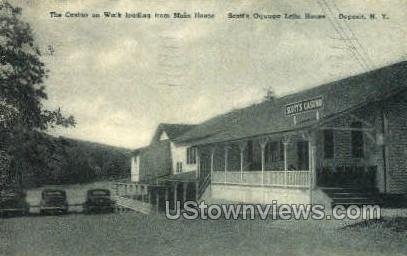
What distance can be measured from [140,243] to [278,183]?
897 cm

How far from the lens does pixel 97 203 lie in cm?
2509

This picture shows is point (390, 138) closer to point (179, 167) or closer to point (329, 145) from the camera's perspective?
point (329, 145)

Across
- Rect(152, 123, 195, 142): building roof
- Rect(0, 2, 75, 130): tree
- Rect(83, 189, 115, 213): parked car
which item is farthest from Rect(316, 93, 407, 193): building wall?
Rect(152, 123, 195, 142): building roof

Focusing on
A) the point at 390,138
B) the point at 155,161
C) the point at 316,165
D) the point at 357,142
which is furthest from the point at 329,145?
the point at 155,161

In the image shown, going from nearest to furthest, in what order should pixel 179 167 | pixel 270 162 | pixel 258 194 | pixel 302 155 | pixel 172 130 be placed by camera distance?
pixel 258 194, pixel 302 155, pixel 270 162, pixel 179 167, pixel 172 130

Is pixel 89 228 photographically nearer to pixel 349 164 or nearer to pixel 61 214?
pixel 61 214

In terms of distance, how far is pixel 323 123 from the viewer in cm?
1800

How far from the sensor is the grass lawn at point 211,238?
38.8 ft

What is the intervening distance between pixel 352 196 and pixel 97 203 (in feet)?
40.3

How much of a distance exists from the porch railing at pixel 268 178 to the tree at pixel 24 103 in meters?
8.15

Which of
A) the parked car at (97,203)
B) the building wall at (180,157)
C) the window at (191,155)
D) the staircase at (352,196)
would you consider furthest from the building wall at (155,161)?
the staircase at (352,196)

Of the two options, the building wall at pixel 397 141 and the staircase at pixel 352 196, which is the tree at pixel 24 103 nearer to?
the staircase at pixel 352 196

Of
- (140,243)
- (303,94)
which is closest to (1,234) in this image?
(140,243)

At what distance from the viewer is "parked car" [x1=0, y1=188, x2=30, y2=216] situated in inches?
864
